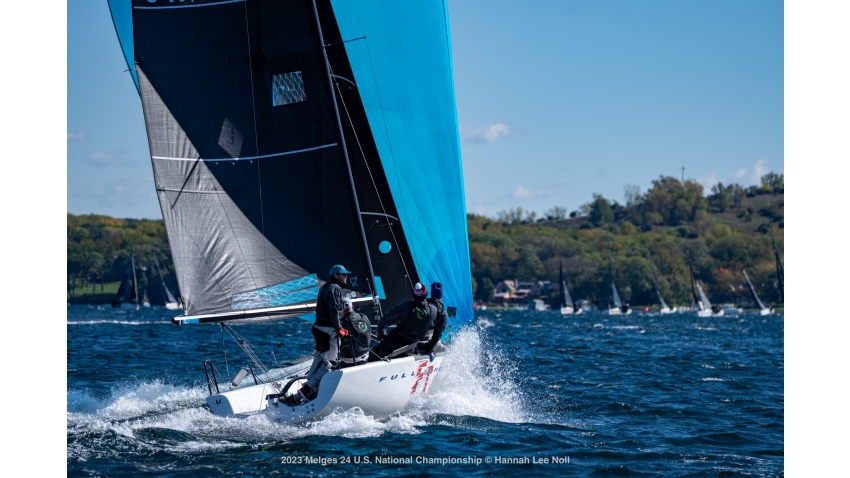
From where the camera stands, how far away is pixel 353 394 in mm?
8945

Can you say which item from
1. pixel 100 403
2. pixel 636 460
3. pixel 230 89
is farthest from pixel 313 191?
pixel 636 460

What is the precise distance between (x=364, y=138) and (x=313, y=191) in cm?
121

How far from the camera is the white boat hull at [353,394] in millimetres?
8859

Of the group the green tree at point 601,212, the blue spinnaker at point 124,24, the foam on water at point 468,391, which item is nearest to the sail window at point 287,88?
the blue spinnaker at point 124,24

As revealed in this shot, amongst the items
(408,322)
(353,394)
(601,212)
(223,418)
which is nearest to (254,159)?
(408,322)

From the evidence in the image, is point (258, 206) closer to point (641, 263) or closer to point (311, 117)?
point (311, 117)

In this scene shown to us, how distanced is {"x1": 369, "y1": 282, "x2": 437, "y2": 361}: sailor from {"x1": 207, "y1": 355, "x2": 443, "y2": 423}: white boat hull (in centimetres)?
32

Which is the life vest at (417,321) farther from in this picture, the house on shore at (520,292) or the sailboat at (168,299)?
the house on shore at (520,292)

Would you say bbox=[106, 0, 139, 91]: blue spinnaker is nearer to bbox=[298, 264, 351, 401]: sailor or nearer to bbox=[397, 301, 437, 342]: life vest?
bbox=[298, 264, 351, 401]: sailor

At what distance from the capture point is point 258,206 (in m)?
10.4

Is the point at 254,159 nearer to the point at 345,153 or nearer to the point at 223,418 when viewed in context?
the point at 345,153

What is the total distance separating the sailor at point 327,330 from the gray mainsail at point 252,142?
3.46ft
